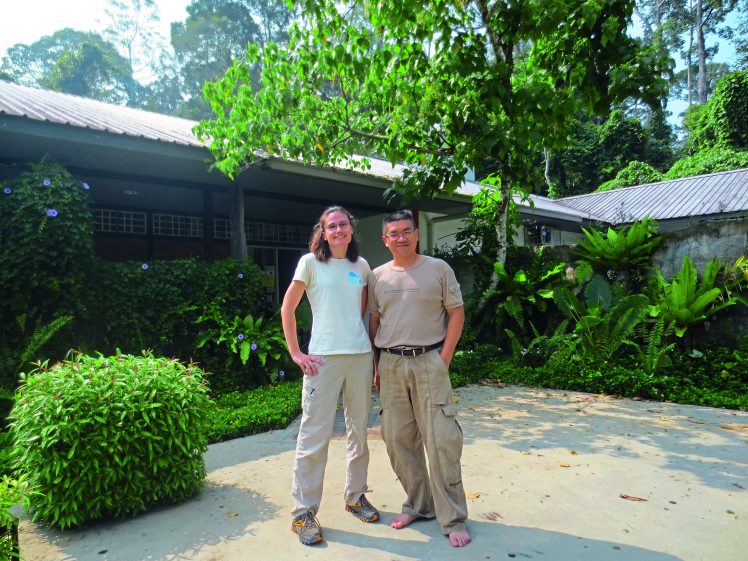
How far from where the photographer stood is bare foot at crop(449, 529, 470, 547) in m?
2.73

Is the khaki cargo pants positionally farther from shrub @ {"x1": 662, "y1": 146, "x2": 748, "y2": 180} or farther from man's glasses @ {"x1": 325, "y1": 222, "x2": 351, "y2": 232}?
shrub @ {"x1": 662, "y1": 146, "x2": 748, "y2": 180}

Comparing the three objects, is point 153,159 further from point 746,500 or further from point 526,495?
point 746,500

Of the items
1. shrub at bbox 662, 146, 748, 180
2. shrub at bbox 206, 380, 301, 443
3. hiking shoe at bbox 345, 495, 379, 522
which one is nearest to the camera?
hiking shoe at bbox 345, 495, 379, 522

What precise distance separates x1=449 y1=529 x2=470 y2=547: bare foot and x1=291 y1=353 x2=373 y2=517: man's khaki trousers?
25.4 inches

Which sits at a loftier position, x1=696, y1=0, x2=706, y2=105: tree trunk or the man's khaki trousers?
x1=696, y1=0, x2=706, y2=105: tree trunk

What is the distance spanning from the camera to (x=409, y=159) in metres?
7.40

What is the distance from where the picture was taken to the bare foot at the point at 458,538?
273 cm

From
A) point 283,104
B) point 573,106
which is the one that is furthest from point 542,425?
point 283,104

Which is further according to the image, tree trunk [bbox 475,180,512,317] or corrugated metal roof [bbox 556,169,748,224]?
corrugated metal roof [bbox 556,169,748,224]

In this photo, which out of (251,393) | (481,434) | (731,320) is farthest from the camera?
(731,320)

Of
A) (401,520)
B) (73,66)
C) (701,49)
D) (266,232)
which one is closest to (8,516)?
(401,520)

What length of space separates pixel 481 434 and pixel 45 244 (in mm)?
4786

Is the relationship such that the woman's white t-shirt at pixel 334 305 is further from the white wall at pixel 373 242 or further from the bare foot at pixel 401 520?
the white wall at pixel 373 242

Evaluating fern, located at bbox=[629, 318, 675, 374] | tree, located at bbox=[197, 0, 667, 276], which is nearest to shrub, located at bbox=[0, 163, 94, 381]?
tree, located at bbox=[197, 0, 667, 276]
